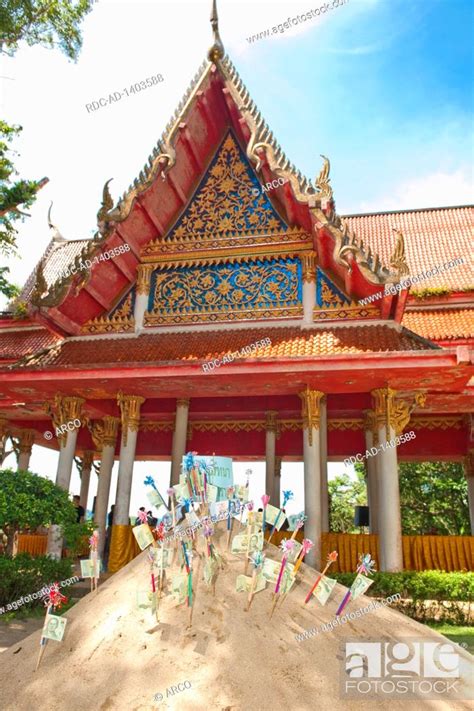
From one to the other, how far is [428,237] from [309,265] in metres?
5.88

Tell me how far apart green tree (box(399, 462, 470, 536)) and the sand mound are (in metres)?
23.6

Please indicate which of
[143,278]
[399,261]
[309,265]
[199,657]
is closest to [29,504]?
[199,657]

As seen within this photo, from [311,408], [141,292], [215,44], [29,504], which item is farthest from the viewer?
[141,292]

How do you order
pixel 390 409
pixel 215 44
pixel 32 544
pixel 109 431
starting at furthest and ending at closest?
pixel 32 544 < pixel 109 431 < pixel 215 44 < pixel 390 409

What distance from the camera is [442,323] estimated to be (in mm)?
10203

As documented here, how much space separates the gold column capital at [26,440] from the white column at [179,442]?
5614mm

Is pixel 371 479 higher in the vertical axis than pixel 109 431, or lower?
lower

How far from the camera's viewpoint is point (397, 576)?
7.39 m

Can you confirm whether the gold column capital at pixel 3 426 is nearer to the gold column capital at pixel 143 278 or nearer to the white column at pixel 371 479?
the gold column capital at pixel 143 278

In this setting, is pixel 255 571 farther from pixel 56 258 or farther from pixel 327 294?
pixel 56 258

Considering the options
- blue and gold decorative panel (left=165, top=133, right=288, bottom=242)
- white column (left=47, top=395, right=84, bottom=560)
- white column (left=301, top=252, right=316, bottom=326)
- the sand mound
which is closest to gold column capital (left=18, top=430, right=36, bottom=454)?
white column (left=47, top=395, right=84, bottom=560)

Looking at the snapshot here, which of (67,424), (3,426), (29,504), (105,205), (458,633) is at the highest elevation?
(105,205)

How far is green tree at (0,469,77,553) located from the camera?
22.1 ft

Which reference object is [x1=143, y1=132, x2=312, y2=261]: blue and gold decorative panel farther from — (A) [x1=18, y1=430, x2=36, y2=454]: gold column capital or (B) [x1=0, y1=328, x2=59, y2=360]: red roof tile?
(A) [x1=18, y1=430, x2=36, y2=454]: gold column capital
